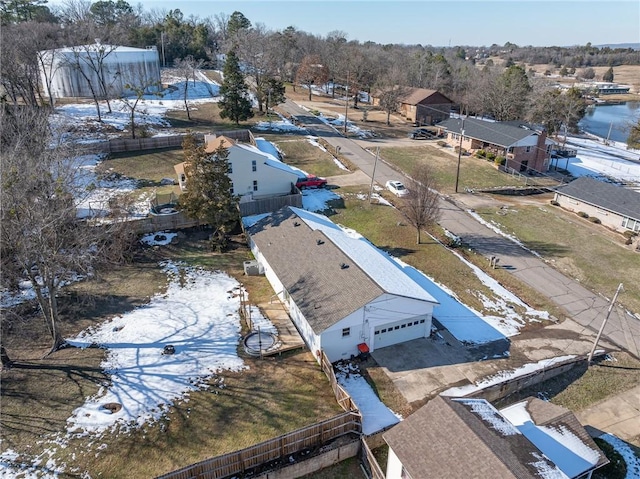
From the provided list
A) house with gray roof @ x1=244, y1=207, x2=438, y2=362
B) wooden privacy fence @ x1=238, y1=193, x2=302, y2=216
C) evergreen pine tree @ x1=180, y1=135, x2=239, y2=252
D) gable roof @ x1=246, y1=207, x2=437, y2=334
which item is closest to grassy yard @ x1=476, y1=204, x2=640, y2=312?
house with gray roof @ x1=244, y1=207, x2=438, y2=362

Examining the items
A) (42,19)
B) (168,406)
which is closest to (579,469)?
(168,406)

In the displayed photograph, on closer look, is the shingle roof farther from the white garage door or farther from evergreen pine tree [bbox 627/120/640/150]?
the white garage door

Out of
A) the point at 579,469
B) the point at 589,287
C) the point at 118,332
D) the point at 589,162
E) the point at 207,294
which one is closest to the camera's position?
the point at 579,469

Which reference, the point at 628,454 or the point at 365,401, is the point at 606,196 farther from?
the point at 365,401

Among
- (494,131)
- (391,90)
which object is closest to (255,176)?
(494,131)

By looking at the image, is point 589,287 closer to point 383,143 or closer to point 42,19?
point 383,143
